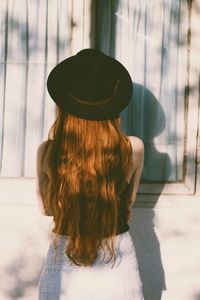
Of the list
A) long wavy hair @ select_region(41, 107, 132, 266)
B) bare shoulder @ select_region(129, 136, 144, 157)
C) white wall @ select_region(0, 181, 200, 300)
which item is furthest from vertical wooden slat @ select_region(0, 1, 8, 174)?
bare shoulder @ select_region(129, 136, 144, 157)

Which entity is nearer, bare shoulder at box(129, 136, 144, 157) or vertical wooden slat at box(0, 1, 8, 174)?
bare shoulder at box(129, 136, 144, 157)

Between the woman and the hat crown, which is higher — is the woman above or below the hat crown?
below

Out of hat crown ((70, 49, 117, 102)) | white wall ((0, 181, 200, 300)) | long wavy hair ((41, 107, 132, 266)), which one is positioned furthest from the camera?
white wall ((0, 181, 200, 300))

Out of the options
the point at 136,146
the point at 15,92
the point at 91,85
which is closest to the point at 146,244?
the point at 136,146

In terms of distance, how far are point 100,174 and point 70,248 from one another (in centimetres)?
42

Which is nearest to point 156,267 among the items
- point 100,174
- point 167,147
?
point 167,147

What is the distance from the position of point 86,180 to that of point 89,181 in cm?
2

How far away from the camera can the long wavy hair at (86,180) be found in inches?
111

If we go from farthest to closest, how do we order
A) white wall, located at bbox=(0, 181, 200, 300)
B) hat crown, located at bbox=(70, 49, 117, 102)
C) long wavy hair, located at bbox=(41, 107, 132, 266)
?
white wall, located at bbox=(0, 181, 200, 300) → hat crown, located at bbox=(70, 49, 117, 102) → long wavy hair, located at bbox=(41, 107, 132, 266)

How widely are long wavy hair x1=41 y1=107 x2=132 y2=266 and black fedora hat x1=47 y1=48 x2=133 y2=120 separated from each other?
0.24ft

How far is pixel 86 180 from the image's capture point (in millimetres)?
2846

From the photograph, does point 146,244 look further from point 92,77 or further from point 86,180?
point 92,77

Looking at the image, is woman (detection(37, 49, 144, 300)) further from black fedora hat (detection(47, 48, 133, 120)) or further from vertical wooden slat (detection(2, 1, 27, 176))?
vertical wooden slat (detection(2, 1, 27, 176))

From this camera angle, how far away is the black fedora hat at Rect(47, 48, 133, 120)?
2.88 m
